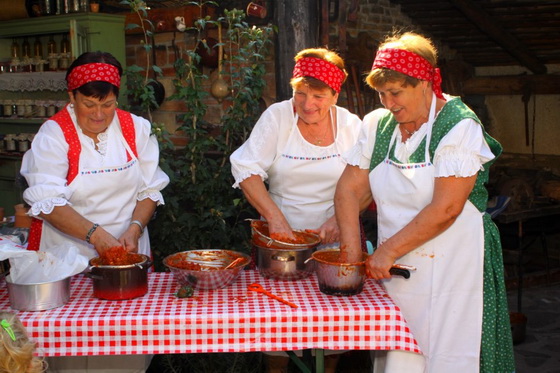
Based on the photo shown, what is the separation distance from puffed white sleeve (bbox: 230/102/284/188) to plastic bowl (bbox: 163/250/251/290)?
66 cm

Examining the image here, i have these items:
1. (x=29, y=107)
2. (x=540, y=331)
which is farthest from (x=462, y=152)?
(x=29, y=107)

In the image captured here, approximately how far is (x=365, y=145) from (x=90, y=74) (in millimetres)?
1405

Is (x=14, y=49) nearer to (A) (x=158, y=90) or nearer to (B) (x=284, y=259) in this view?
(A) (x=158, y=90)

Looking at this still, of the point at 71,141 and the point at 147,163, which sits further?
the point at 147,163

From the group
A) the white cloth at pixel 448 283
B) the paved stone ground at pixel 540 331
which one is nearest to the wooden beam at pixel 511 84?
the paved stone ground at pixel 540 331

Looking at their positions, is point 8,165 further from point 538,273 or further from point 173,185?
point 538,273

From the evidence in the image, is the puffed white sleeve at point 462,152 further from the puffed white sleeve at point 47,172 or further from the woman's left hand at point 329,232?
the puffed white sleeve at point 47,172

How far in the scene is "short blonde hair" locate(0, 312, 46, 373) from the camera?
7.83ft

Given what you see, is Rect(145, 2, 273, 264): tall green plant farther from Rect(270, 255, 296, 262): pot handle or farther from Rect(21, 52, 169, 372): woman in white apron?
Rect(270, 255, 296, 262): pot handle

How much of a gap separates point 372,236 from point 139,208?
2.85 metres

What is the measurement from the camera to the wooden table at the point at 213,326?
9.30ft

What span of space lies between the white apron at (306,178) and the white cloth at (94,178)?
2.24 ft

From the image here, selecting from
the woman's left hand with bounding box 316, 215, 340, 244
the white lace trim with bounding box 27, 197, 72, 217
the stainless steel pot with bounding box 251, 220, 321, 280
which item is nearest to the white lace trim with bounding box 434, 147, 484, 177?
the stainless steel pot with bounding box 251, 220, 321, 280

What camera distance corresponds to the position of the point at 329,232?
374 cm
